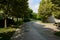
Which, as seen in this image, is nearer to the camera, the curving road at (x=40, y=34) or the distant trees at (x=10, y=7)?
the distant trees at (x=10, y=7)

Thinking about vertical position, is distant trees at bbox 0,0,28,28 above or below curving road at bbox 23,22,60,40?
above

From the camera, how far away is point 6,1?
1396 centimetres

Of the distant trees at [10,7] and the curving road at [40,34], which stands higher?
the distant trees at [10,7]

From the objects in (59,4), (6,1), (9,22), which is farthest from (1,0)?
(9,22)

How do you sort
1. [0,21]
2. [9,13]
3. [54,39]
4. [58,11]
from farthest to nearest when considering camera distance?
[0,21], [58,11], [9,13], [54,39]

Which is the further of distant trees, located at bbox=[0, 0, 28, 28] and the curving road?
the curving road

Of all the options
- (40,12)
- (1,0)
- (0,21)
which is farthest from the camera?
(40,12)

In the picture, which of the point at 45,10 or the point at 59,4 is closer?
the point at 59,4

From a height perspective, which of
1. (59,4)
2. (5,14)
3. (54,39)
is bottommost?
(54,39)

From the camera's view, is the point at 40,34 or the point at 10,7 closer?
the point at 40,34

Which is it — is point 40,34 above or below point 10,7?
below

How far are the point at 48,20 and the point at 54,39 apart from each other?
1478 inches

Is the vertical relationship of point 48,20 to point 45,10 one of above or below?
below

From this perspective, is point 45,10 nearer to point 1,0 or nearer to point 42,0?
point 42,0
